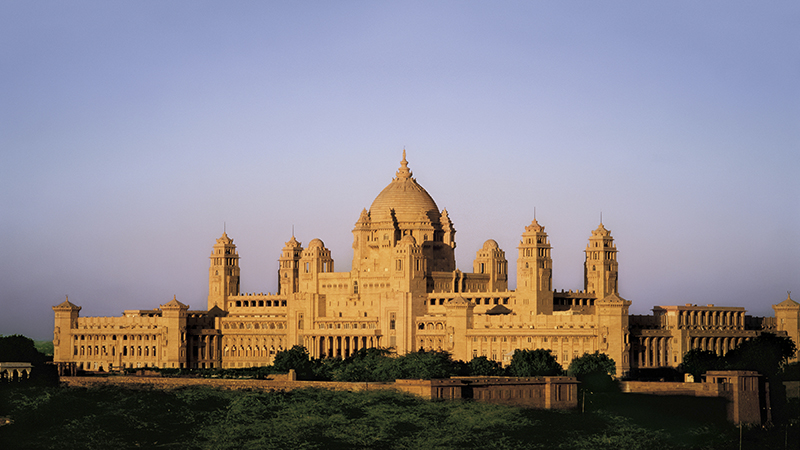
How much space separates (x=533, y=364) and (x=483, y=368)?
6.91 m

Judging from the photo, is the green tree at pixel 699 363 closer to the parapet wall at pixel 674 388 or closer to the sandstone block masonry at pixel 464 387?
the parapet wall at pixel 674 388

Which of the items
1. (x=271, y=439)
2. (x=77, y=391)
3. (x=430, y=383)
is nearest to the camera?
(x=271, y=439)

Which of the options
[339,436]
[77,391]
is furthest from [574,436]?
[77,391]

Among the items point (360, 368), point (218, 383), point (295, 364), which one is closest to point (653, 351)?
point (360, 368)

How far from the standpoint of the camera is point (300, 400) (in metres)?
162

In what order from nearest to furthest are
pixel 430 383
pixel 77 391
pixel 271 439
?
1. pixel 271 439
2. pixel 430 383
3. pixel 77 391

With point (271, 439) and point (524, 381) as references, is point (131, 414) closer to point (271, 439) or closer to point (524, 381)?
point (271, 439)

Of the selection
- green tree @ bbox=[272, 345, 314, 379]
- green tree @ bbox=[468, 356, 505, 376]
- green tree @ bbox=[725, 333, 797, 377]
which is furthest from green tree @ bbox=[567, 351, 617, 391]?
green tree @ bbox=[272, 345, 314, 379]

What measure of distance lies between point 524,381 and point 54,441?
1975 inches

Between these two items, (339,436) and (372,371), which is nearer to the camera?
(339,436)

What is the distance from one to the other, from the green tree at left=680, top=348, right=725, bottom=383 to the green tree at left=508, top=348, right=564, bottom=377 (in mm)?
15812

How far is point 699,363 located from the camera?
182250 mm

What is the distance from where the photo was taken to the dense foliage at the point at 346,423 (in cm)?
14712

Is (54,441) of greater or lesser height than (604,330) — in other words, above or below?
below
